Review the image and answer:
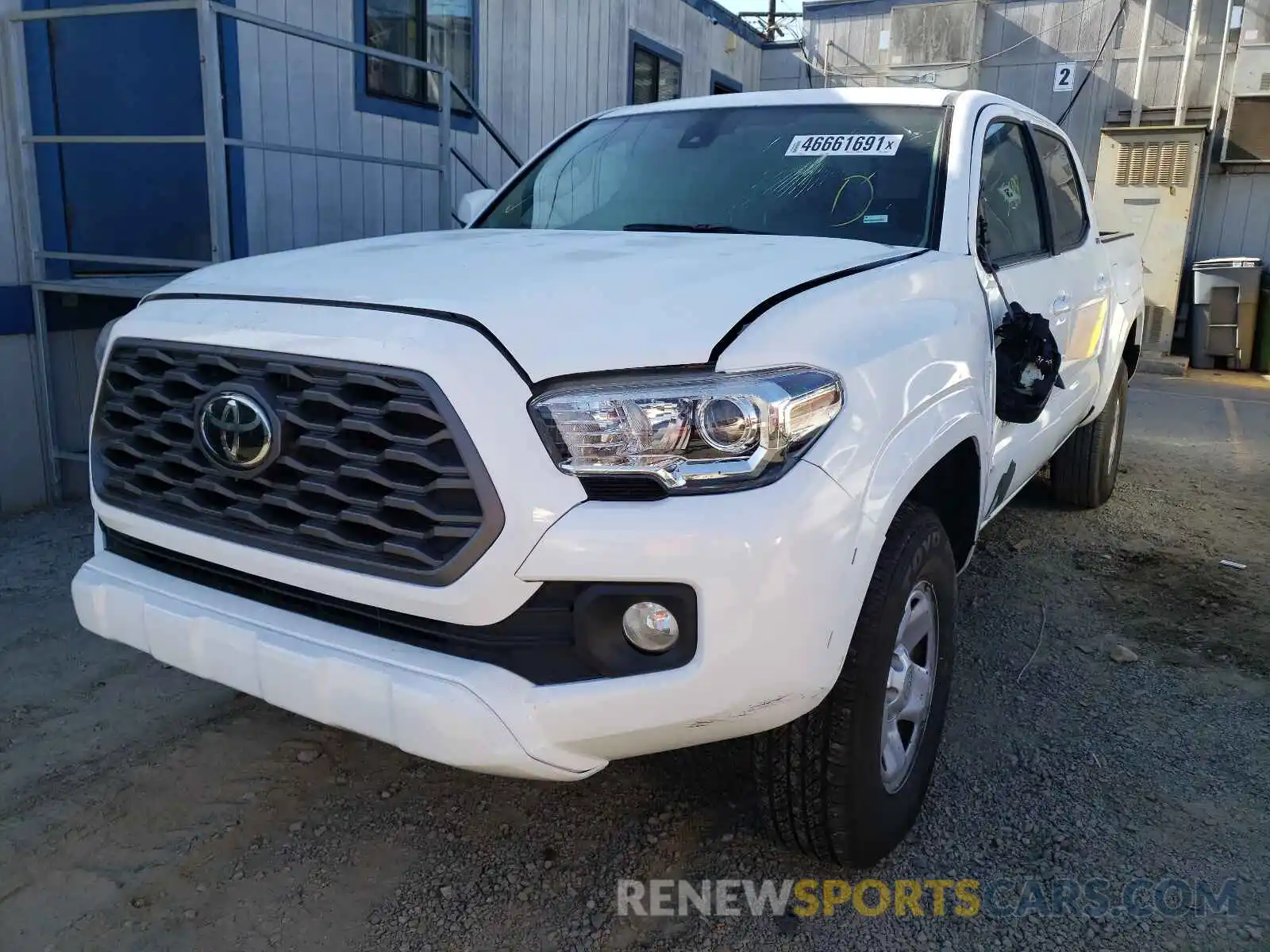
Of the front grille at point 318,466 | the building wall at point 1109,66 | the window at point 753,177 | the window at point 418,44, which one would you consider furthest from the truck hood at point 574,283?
the building wall at point 1109,66

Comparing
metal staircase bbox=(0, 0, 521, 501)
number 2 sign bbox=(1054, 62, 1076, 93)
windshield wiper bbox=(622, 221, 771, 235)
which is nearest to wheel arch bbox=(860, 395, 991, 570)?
windshield wiper bbox=(622, 221, 771, 235)

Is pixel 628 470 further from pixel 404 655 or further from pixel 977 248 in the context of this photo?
pixel 977 248

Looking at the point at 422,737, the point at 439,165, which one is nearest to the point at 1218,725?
the point at 422,737

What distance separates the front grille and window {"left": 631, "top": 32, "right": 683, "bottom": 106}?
8256 millimetres

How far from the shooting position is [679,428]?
1.92 meters

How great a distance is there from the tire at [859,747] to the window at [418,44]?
4974 millimetres

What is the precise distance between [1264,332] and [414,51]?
9.48 m

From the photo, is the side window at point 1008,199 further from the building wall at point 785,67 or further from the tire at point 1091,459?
the building wall at point 785,67

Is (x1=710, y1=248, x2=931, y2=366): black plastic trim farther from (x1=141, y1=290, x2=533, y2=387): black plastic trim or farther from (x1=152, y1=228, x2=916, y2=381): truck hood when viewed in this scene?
(x1=141, y1=290, x2=533, y2=387): black plastic trim

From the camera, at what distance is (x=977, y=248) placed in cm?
304

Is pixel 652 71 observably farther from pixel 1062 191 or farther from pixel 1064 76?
pixel 1062 191

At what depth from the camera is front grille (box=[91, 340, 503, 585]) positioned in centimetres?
192

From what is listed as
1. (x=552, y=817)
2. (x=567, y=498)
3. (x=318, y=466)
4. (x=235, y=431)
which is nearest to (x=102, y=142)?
(x=235, y=431)

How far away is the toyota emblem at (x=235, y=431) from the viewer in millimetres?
2098
